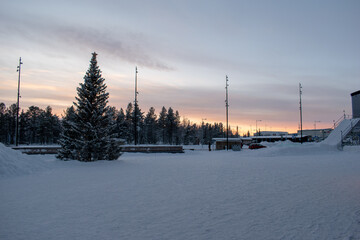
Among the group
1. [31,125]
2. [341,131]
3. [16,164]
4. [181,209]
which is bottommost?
[181,209]

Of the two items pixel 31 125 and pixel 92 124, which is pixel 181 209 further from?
pixel 31 125

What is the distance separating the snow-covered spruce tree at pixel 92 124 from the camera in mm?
20000

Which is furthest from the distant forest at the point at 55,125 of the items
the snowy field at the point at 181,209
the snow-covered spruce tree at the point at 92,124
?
the snowy field at the point at 181,209

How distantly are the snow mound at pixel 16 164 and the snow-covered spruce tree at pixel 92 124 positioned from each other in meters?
3.83

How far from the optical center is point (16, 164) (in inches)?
557

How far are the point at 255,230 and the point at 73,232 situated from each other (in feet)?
13.1

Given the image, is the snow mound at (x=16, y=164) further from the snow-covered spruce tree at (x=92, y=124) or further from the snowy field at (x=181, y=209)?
the snow-covered spruce tree at (x=92, y=124)

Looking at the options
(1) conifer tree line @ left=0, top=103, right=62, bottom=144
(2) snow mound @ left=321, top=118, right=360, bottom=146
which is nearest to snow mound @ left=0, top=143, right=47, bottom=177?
(2) snow mound @ left=321, top=118, right=360, bottom=146

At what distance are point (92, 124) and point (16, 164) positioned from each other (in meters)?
7.16

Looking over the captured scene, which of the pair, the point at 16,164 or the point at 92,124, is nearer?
the point at 16,164

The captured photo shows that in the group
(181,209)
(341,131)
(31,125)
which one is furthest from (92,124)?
(31,125)

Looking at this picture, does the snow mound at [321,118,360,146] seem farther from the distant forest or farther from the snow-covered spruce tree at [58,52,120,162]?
the distant forest

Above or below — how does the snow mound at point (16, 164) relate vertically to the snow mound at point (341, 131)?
below

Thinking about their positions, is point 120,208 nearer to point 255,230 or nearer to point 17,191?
point 255,230
